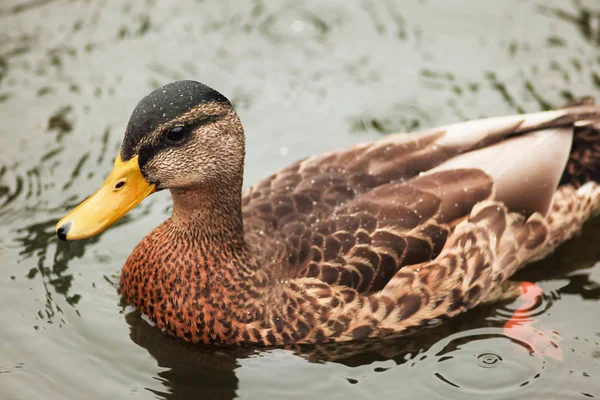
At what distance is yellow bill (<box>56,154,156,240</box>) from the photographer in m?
6.00

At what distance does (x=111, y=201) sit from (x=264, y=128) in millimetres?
3071

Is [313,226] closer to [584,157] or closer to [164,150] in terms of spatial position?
[164,150]

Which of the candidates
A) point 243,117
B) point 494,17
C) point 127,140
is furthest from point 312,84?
point 127,140

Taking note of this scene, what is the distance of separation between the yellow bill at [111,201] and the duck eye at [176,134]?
0.26 meters

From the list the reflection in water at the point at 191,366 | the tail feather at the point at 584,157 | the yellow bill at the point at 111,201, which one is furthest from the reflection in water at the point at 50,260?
the tail feather at the point at 584,157

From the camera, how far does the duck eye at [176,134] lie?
6020 mm

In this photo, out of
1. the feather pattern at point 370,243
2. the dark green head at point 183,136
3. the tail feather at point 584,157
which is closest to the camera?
the dark green head at point 183,136

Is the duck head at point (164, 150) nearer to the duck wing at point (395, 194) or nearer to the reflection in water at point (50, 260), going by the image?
the duck wing at point (395, 194)

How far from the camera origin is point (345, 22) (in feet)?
33.1

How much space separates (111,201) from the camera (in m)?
6.06

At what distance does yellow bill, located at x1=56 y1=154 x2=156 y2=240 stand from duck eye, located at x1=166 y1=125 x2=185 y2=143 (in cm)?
26

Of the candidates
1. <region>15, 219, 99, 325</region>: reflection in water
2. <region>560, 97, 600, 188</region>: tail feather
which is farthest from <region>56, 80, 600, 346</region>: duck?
<region>15, 219, 99, 325</region>: reflection in water

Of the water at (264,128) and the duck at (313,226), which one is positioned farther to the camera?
the water at (264,128)

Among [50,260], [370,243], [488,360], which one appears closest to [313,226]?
[370,243]
